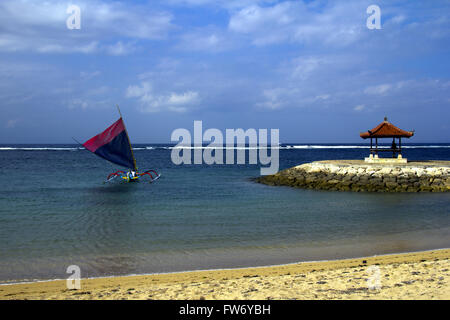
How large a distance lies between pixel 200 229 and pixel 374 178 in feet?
48.5

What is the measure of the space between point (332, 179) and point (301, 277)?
1796 cm

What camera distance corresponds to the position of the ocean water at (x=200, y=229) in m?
8.53

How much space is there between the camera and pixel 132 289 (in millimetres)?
6309

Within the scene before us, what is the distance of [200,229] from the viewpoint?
38.8 ft

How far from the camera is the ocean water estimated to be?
8.53 meters

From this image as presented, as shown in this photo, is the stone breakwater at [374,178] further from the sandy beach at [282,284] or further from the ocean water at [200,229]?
the sandy beach at [282,284]

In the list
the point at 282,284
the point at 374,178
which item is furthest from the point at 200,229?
the point at 374,178

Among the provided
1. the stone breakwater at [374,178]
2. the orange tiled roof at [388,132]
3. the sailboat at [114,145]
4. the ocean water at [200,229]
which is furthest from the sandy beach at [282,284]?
the orange tiled roof at [388,132]

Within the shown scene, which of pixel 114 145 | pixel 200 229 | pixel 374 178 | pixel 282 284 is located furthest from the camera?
pixel 114 145

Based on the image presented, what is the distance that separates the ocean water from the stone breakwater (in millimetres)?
1846

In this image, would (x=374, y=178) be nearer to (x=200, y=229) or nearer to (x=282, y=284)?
(x=200, y=229)

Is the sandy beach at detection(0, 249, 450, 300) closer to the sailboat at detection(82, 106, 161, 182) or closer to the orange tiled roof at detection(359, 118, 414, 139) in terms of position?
the sailboat at detection(82, 106, 161, 182)
